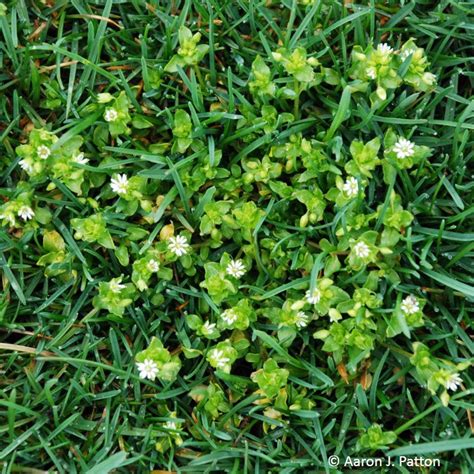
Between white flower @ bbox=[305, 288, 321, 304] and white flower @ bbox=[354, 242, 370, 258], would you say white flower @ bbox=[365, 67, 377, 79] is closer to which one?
white flower @ bbox=[354, 242, 370, 258]

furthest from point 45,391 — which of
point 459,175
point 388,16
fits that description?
point 388,16

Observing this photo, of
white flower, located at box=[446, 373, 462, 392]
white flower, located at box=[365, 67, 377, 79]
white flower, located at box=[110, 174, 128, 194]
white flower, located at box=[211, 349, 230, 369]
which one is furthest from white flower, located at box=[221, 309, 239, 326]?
white flower, located at box=[365, 67, 377, 79]

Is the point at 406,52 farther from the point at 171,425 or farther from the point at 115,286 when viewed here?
the point at 171,425

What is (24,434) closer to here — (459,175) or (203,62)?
(203,62)

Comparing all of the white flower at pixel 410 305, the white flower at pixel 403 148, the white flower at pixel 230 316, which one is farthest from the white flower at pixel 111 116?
the white flower at pixel 410 305

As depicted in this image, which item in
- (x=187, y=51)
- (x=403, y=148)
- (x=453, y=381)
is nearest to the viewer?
(x=453, y=381)

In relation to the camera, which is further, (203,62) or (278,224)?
(203,62)

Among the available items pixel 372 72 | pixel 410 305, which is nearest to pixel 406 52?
pixel 372 72
